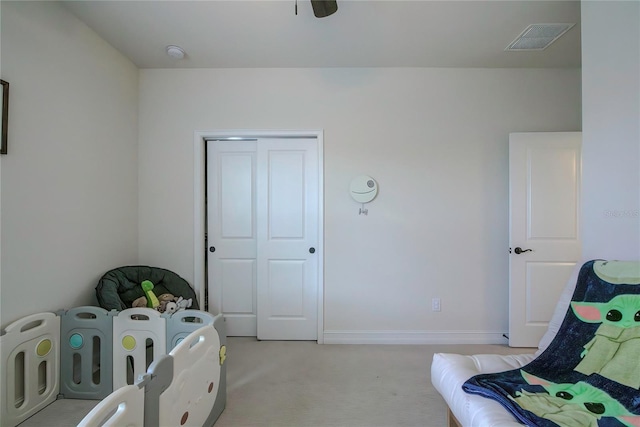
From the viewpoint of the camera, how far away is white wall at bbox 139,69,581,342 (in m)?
2.71

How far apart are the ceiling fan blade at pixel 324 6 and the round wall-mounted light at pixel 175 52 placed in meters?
1.35

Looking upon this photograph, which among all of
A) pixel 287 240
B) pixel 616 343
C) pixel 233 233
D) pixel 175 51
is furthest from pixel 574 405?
pixel 175 51

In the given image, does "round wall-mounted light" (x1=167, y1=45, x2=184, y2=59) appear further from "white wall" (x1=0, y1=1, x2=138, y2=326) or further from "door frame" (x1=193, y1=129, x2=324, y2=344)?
"door frame" (x1=193, y1=129, x2=324, y2=344)

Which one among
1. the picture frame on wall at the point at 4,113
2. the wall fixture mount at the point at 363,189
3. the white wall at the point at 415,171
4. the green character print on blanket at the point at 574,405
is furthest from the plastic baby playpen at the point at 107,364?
the wall fixture mount at the point at 363,189

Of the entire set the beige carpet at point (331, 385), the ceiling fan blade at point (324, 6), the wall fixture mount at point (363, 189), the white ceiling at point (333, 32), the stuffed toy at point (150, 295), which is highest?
the white ceiling at point (333, 32)

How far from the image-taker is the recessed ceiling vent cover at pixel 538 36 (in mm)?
2094

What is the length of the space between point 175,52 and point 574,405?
134 inches

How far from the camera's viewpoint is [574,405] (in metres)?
1.16

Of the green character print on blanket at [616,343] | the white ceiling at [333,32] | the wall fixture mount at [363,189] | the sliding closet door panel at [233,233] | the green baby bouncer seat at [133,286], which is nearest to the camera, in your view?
the green character print on blanket at [616,343]

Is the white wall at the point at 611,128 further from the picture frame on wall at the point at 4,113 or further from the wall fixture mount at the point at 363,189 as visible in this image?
the picture frame on wall at the point at 4,113

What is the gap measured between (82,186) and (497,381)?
2906 millimetres

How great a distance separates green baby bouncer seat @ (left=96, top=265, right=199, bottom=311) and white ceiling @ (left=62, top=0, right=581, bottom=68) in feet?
6.29

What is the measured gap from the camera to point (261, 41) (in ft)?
7.52

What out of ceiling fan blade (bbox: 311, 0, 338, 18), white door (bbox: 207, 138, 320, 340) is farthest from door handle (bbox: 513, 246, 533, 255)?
ceiling fan blade (bbox: 311, 0, 338, 18)
